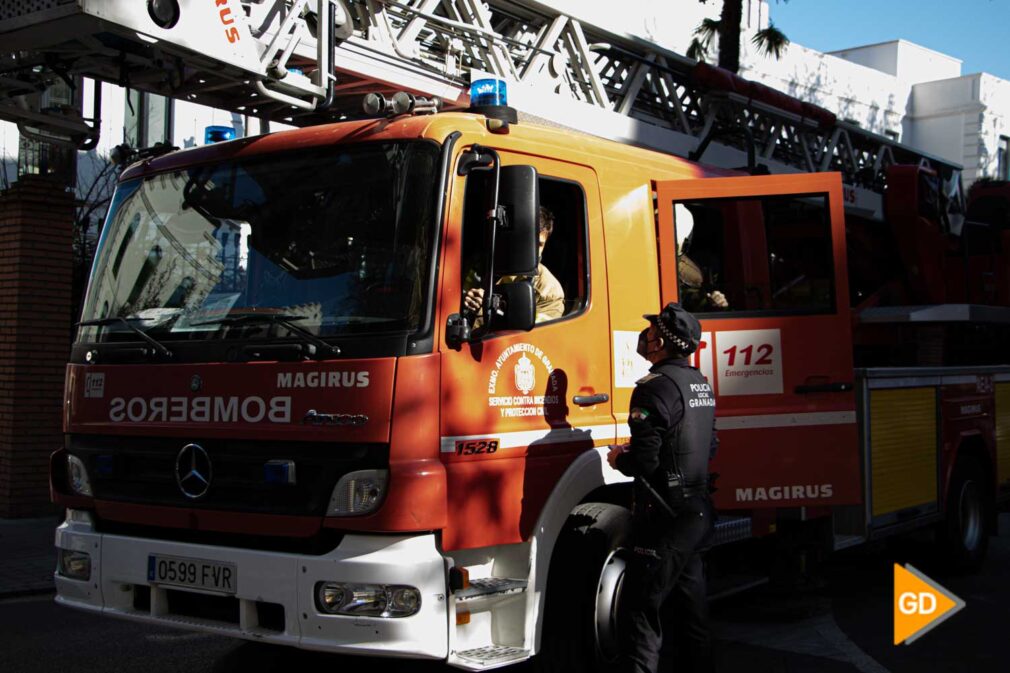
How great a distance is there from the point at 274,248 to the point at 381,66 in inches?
105

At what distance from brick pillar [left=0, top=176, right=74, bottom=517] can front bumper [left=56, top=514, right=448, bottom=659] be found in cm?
654

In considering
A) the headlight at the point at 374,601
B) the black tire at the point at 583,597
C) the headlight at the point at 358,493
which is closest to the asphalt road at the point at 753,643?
the black tire at the point at 583,597

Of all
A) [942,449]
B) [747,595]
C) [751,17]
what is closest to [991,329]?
[942,449]

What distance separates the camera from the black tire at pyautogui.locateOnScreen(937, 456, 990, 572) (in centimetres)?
798

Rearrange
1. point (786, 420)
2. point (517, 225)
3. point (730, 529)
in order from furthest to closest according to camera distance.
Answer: point (786, 420), point (730, 529), point (517, 225)

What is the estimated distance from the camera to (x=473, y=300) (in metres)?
4.53

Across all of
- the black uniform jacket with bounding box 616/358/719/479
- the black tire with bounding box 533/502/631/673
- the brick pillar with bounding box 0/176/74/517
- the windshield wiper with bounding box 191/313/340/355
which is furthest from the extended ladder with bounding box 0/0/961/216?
the brick pillar with bounding box 0/176/74/517

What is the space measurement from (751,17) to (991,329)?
15.2 metres

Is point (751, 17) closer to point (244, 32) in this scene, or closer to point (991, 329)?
A: point (991, 329)

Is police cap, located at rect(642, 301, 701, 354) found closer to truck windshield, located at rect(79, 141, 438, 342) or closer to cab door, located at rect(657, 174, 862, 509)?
cab door, located at rect(657, 174, 862, 509)

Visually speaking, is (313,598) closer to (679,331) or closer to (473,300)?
(473,300)

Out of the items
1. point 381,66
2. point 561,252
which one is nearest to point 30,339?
point 381,66

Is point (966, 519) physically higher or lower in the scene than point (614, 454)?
lower

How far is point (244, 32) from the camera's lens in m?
5.42
